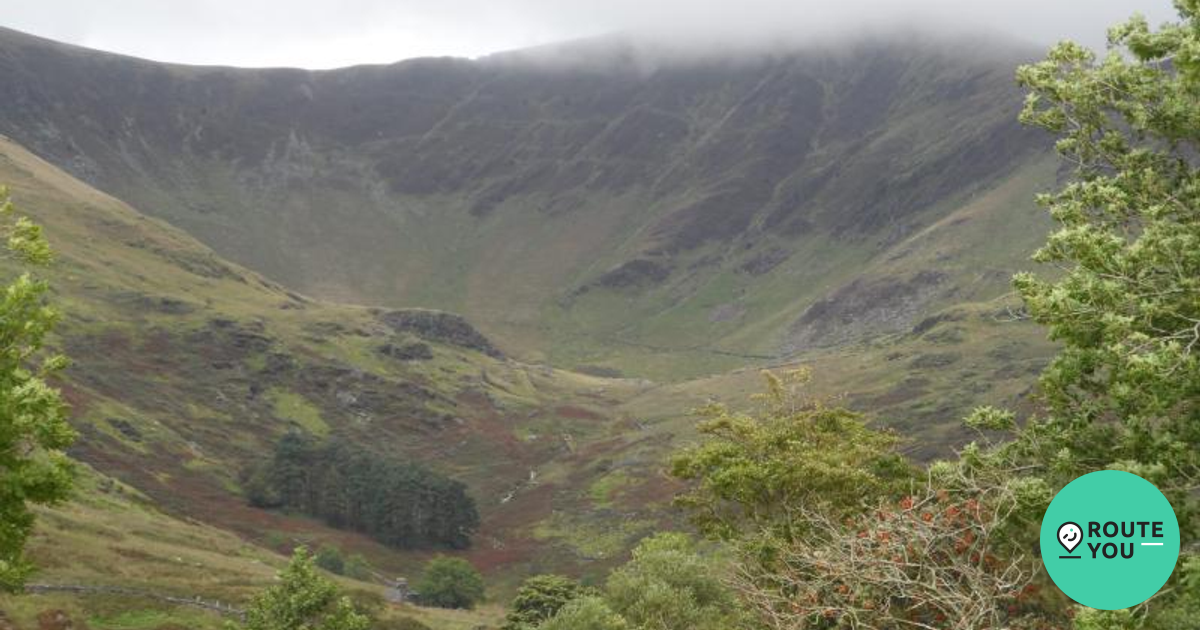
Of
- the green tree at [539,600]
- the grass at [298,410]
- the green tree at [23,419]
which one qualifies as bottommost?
the green tree at [539,600]

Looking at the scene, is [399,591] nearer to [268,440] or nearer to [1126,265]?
[268,440]

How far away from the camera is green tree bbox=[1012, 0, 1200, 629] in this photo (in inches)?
574

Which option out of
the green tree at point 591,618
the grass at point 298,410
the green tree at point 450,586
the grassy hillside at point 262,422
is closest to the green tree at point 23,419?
the green tree at point 591,618

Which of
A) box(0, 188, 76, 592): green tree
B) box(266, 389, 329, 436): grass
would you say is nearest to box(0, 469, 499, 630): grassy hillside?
box(0, 188, 76, 592): green tree

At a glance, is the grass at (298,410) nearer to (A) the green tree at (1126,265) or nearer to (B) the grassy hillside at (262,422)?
(B) the grassy hillside at (262,422)

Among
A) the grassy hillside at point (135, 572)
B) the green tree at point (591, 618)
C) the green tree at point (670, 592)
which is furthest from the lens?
the grassy hillside at point (135, 572)

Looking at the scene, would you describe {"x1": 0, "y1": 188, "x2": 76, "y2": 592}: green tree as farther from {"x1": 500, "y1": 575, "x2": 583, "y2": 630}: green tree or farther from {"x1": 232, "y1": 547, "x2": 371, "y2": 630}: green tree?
{"x1": 500, "y1": 575, "x2": 583, "y2": 630}: green tree

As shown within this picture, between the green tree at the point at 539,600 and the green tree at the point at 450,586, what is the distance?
21417 millimetres

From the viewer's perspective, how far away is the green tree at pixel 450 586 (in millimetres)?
94312

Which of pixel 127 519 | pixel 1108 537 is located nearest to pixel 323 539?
pixel 127 519

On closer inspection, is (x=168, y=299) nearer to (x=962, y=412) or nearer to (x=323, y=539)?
(x=323, y=539)

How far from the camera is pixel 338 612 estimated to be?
43.2 meters

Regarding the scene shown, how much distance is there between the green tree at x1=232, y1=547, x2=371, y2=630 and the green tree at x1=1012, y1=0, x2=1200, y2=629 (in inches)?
1306

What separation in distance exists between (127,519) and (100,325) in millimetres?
103494
